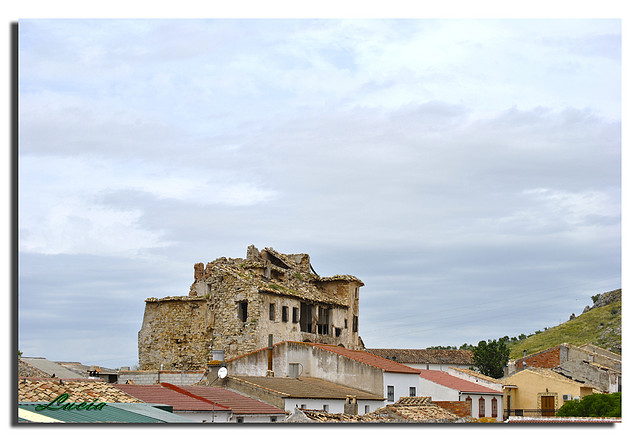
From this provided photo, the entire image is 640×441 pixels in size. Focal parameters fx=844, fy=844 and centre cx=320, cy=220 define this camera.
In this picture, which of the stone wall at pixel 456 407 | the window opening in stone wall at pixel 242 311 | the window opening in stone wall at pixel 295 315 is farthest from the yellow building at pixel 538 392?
the window opening in stone wall at pixel 242 311

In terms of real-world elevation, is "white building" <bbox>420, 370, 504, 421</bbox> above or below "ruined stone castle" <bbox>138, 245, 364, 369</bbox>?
below

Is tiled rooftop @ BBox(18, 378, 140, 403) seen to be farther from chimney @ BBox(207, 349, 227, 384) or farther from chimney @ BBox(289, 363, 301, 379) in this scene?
chimney @ BBox(289, 363, 301, 379)

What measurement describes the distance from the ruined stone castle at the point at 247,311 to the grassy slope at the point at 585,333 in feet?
119

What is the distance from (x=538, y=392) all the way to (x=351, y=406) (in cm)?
2418

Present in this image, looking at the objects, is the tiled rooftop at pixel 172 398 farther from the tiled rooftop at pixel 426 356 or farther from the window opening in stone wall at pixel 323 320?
the tiled rooftop at pixel 426 356

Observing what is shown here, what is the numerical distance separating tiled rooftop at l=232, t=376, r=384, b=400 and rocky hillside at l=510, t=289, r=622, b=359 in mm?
46566

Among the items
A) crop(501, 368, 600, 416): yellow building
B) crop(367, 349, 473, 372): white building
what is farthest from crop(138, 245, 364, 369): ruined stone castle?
crop(367, 349, 473, 372): white building

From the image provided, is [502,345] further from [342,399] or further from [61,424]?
[61,424]

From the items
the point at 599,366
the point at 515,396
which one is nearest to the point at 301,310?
the point at 515,396

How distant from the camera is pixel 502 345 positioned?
225ft

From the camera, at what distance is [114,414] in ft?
61.2

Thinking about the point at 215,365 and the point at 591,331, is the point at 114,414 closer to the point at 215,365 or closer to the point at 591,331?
the point at 215,365

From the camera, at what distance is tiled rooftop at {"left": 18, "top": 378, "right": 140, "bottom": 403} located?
64.0 feet

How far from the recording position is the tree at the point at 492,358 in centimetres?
6781
